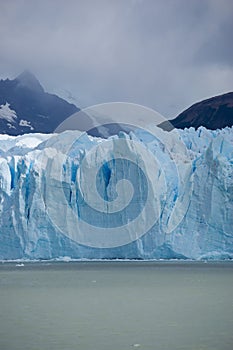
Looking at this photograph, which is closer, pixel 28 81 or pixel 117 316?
pixel 117 316

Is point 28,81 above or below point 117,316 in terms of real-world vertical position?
above

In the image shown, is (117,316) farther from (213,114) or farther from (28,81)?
(28,81)

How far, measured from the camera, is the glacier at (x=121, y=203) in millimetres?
27297

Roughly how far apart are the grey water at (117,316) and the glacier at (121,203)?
9.65m

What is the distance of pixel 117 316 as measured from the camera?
35.0ft

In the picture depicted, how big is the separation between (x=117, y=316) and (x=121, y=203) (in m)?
18.0

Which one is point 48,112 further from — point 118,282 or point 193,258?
point 118,282

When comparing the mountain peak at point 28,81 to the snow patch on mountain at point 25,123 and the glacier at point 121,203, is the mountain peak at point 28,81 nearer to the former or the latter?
the snow patch on mountain at point 25,123

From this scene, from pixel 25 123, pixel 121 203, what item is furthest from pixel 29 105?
pixel 121 203

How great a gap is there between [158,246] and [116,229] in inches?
92.1

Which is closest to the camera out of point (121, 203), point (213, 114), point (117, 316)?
point (117, 316)

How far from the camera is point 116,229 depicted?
2855cm

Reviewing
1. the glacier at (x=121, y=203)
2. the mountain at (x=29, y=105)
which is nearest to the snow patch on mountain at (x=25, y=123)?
the mountain at (x=29, y=105)

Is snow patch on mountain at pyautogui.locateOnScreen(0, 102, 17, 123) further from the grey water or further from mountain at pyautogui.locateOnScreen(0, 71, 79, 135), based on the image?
the grey water
